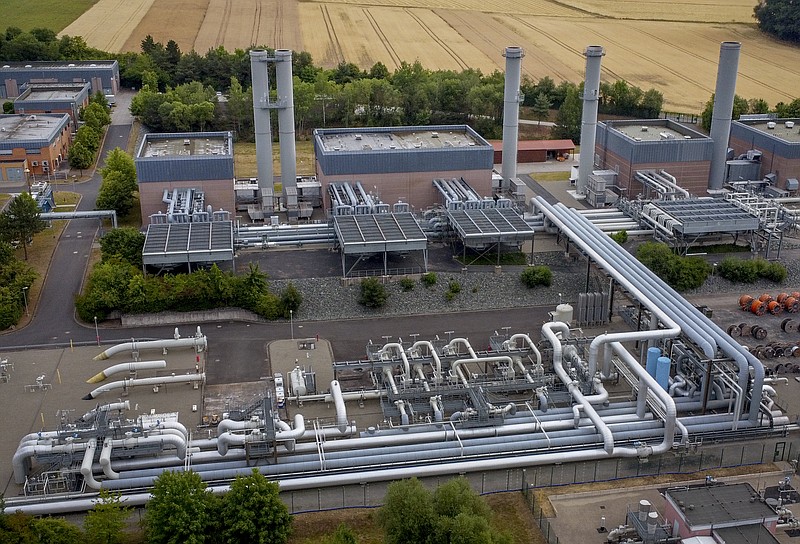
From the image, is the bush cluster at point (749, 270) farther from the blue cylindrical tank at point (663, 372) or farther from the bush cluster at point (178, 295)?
the bush cluster at point (178, 295)

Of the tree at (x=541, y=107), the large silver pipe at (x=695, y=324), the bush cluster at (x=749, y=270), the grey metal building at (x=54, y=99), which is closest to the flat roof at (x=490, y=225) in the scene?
the large silver pipe at (x=695, y=324)

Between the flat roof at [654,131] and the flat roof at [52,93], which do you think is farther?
the flat roof at [52,93]

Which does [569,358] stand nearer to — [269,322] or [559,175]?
[269,322]

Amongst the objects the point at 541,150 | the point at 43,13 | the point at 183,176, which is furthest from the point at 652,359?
the point at 43,13

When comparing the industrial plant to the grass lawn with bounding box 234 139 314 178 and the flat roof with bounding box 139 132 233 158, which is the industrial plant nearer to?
the flat roof with bounding box 139 132 233 158

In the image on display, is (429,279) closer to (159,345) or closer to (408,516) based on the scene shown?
(159,345)
